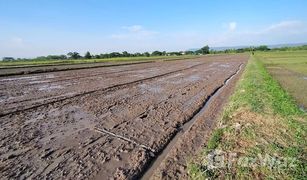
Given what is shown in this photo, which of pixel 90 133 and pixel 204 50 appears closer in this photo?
pixel 90 133

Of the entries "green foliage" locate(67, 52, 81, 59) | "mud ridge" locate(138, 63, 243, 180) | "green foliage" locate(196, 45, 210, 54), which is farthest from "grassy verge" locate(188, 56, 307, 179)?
"green foliage" locate(196, 45, 210, 54)

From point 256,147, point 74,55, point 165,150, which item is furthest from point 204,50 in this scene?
point 165,150

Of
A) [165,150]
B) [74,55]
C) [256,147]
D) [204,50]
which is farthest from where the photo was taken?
[204,50]

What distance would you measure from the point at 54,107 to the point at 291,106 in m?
8.72

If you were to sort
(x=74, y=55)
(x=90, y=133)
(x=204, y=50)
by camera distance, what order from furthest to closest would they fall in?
1. (x=204, y=50)
2. (x=74, y=55)
3. (x=90, y=133)

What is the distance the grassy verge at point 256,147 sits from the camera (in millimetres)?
4141

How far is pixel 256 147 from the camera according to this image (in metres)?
5.16

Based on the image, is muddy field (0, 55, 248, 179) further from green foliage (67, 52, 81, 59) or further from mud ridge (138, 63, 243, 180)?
green foliage (67, 52, 81, 59)

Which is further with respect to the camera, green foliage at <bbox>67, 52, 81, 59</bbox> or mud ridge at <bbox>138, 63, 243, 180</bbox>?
green foliage at <bbox>67, 52, 81, 59</bbox>

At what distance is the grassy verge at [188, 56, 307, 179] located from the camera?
13.6 feet

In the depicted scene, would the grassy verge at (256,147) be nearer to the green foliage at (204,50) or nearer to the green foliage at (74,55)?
the green foliage at (74,55)

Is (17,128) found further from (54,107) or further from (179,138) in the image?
(179,138)

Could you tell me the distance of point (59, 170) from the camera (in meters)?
4.41

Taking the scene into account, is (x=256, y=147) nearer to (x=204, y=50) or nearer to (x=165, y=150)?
(x=165, y=150)
